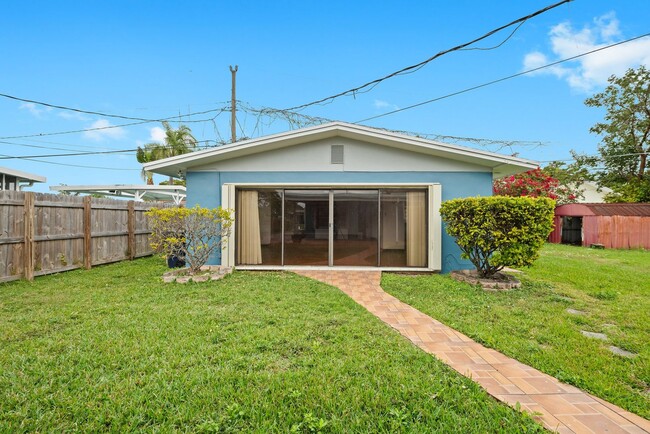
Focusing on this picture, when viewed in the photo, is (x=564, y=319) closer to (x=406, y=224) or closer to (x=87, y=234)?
(x=406, y=224)

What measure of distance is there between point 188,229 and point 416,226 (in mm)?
5173

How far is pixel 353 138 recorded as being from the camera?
307 inches

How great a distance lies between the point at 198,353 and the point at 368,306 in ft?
8.54

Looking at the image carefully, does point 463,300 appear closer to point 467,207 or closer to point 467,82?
point 467,207

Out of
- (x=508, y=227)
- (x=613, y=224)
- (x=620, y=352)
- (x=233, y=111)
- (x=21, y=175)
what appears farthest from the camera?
(x=613, y=224)

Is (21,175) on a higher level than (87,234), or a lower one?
higher

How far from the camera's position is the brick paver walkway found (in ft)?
7.27

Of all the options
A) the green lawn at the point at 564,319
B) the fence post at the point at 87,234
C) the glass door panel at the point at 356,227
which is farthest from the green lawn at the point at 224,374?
the fence post at the point at 87,234

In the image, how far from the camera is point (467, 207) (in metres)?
6.48

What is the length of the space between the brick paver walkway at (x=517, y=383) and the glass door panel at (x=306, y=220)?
12.0ft

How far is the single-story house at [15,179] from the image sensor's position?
12227mm

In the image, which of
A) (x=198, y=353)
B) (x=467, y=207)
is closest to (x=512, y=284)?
(x=467, y=207)

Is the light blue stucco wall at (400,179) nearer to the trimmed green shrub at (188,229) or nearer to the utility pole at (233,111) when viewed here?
the trimmed green shrub at (188,229)

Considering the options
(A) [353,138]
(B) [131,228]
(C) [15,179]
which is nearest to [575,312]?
(A) [353,138]
